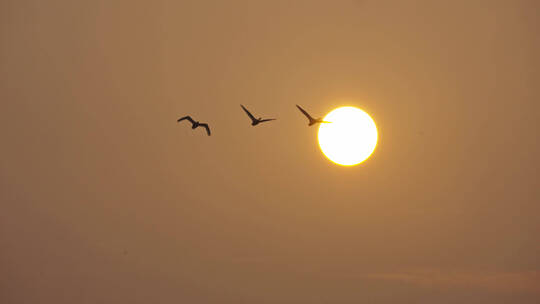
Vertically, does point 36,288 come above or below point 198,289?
below

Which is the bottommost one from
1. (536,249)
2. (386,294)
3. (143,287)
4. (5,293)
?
(5,293)

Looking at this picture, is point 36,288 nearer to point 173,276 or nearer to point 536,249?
point 173,276

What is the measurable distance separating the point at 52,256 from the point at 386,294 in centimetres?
5458

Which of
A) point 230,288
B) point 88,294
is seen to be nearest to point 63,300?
point 88,294

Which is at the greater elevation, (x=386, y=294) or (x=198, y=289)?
(x=386, y=294)

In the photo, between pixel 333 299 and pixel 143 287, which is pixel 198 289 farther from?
pixel 333 299

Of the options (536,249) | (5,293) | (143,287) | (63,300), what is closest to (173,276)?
(143,287)

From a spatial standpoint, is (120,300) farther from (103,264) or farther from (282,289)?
(282,289)

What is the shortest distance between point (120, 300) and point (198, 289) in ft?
41.5

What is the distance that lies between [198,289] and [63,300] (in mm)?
21712

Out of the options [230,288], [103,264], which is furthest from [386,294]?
[103,264]

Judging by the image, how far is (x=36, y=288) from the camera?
140 meters

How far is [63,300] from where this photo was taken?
14262 cm

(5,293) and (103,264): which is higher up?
(103,264)
